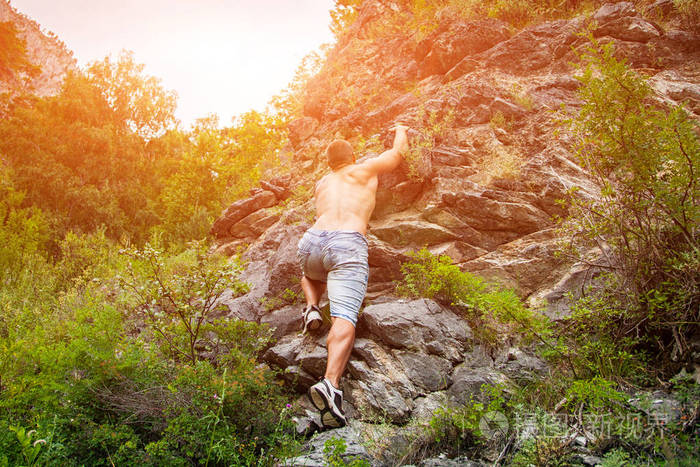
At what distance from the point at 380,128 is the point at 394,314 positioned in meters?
4.49

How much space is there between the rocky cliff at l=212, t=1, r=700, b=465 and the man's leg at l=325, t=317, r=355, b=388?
0.20m

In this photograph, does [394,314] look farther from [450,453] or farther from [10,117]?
[10,117]

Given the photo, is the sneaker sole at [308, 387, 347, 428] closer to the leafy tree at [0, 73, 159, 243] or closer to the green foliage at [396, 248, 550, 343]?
the green foliage at [396, 248, 550, 343]

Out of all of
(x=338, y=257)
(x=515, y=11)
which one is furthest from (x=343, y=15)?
(x=338, y=257)

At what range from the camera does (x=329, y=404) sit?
3.14 meters

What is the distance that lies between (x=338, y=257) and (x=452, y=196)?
209 centimetres

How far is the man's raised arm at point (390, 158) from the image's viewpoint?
509 cm

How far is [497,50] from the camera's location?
730 cm

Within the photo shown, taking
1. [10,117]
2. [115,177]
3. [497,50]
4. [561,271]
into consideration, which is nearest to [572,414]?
[561,271]

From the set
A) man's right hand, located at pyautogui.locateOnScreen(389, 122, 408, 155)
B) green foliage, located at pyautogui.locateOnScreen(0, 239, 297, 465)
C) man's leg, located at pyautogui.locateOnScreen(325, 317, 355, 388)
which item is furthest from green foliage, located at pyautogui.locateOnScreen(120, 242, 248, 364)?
man's right hand, located at pyautogui.locateOnScreen(389, 122, 408, 155)

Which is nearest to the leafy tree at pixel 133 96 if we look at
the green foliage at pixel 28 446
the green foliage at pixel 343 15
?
the green foliage at pixel 343 15

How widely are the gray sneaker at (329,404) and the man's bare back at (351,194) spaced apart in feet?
5.77

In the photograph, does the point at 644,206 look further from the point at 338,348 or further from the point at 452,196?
the point at 338,348

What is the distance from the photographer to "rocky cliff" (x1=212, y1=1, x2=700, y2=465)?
3.71m
